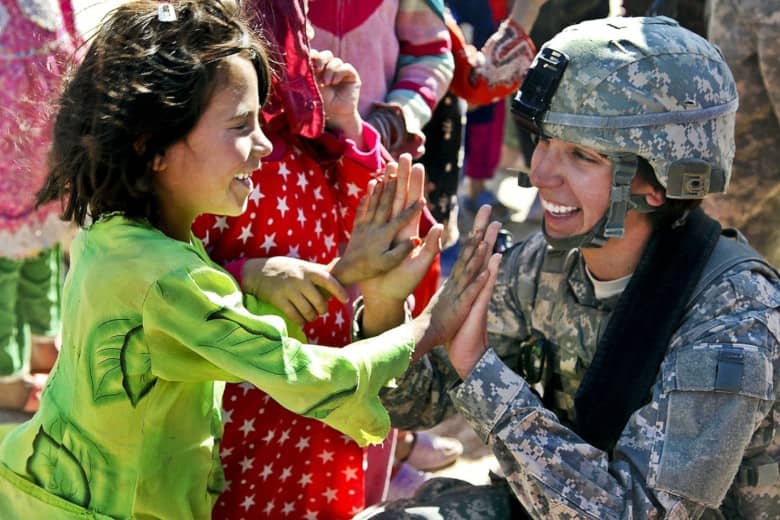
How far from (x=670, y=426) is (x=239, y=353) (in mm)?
1042

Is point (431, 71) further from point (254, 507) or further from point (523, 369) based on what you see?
point (254, 507)

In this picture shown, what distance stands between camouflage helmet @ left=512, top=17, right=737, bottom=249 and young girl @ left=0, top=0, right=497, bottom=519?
28.9 inches

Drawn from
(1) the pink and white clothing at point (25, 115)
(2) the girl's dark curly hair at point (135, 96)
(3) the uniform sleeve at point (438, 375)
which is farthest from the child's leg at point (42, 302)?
(2) the girl's dark curly hair at point (135, 96)

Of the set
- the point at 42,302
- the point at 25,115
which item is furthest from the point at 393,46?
the point at 42,302

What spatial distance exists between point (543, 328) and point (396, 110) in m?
0.82

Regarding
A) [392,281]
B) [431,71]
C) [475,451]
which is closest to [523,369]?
[392,281]

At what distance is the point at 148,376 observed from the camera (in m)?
2.36

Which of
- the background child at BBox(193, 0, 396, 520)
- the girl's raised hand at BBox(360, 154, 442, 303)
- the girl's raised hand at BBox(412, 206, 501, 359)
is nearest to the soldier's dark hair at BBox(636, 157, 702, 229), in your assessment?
the girl's raised hand at BBox(412, 206, 501, 359)

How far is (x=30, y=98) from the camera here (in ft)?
8.98

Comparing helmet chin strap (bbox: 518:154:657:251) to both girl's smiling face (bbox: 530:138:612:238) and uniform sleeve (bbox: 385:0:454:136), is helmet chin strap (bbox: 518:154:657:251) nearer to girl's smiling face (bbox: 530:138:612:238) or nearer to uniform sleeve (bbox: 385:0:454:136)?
girl's smiling face (bbox: 530:138:612:238)

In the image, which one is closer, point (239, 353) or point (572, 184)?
point (239, 353)

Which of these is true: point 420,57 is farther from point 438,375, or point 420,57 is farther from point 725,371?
point 725,371

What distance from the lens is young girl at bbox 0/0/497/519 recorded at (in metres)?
2.26

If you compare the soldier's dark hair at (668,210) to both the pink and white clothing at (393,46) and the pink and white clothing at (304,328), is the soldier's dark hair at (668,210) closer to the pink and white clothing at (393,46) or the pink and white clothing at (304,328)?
the pink and white clothing at (304,328)
